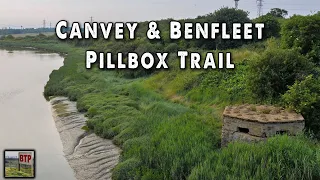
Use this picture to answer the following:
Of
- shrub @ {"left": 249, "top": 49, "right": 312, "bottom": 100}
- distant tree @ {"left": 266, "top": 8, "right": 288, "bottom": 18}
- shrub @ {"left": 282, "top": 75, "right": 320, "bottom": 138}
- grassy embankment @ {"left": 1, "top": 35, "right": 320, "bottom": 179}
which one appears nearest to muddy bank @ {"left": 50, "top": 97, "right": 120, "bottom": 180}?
grassy embankment @ {"left": 1, "top": 35, "right": 320, "bottom": 179}

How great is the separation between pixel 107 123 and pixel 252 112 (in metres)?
6.45

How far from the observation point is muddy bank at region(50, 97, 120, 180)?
1120cm

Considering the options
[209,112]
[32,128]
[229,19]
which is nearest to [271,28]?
[229,19]

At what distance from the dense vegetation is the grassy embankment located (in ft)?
0.07

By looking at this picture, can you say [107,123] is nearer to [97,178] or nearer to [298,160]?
[97,178]

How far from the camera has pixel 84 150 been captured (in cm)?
1315

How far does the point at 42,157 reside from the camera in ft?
41.8

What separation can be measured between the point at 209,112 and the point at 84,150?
477cm

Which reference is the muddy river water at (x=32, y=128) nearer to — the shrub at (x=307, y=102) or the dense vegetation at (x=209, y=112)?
the dense vegetation at (x=209, y=112)

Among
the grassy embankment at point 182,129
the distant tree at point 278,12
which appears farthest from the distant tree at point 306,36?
the distant tree at point 278,12

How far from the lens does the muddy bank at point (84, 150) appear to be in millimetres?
11195

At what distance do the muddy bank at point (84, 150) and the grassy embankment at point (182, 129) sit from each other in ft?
1.50

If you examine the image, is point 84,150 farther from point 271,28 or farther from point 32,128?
point 271,28

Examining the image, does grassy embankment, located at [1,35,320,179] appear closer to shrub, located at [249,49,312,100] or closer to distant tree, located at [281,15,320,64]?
shrub, located at [249,49,312,100]
